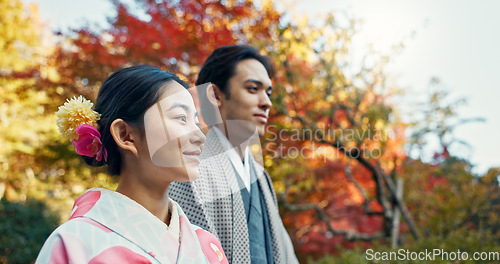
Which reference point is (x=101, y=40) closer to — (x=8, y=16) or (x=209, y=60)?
(x=209, y=60)

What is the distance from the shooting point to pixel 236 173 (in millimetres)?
2326

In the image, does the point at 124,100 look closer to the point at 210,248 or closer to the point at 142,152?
the point at 142,152

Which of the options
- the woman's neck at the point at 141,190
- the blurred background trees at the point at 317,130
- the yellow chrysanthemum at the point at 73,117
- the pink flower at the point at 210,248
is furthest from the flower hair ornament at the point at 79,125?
the blurred background trees at the point at 317,130

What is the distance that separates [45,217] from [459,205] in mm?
Answer: 6312

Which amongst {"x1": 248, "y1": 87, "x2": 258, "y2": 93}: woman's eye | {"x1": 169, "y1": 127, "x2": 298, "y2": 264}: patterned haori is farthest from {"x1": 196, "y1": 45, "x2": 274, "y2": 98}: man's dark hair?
{"x1": 169, "y1": 127, "x2": 298, "y2": 264}: patterned haori

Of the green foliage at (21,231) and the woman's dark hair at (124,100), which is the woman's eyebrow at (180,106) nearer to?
the woman's dark hair at (124,100)

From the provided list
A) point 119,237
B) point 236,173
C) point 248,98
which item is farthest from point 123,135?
point 248,98

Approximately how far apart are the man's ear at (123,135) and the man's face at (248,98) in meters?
1.03

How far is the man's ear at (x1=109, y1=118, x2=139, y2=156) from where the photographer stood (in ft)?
4.62

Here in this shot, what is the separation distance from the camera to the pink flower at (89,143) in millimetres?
1391

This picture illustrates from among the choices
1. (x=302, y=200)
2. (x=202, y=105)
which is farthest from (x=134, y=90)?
(x=302, y=200)

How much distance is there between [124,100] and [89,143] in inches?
7.4

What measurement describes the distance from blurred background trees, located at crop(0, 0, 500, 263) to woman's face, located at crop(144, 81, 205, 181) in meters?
3.22

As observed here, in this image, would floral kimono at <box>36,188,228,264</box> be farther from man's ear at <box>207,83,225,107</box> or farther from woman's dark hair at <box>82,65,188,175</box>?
man's ear at <box>207,83,225,107</box>
